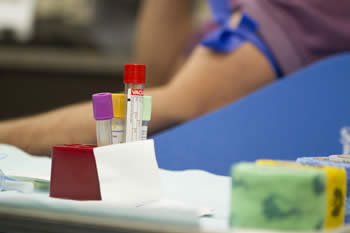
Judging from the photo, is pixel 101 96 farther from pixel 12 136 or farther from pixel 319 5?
pixel 319 5

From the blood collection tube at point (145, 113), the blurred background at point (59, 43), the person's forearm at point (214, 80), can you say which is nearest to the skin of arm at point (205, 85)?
the person's forearm at point (214, 80)

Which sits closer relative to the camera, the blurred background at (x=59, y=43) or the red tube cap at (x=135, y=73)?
the red tube cap at (x=135, y=73)

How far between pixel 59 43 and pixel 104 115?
1.46 metres

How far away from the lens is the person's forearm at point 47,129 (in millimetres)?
511

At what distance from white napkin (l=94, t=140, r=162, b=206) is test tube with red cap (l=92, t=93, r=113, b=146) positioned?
2 cm

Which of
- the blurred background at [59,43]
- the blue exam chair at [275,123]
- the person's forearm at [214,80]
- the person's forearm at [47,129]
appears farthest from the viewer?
the blurred background at [59,43]

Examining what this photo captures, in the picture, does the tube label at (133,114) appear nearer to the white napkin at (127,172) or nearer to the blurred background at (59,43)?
the white napkin at (127,172)

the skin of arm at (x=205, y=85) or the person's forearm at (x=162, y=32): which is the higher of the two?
the person's forearm at (x=162, y=32)

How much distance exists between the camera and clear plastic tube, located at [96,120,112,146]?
376 mm

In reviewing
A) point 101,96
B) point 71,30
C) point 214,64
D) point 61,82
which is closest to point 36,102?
point 61,82

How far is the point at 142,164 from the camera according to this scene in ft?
1.22

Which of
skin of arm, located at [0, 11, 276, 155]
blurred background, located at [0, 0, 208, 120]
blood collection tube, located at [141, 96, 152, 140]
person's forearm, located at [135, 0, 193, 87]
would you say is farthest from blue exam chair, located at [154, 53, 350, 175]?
blurred background, located at [0, 0, 208, 120]

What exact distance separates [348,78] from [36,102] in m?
1.16

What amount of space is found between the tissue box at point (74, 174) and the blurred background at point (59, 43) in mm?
1294
